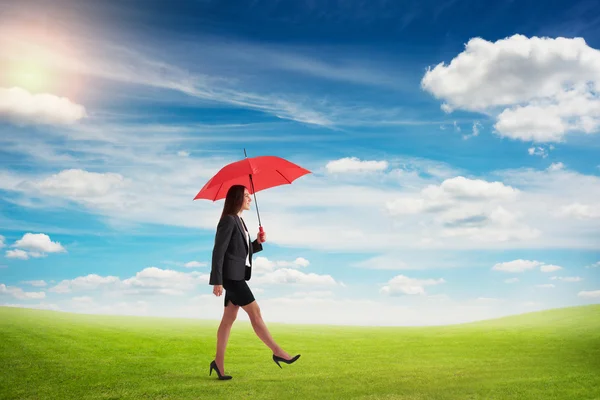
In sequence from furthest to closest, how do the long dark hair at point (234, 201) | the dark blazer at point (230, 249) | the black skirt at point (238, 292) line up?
the long dark hair at point (234, 201)
the black skirt at point (238, 292)
the dark blazer at point (230, 249)

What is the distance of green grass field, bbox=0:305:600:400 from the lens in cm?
811

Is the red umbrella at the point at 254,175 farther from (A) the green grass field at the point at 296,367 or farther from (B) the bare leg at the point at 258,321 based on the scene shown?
(A) the green grass field at the point at 296,367

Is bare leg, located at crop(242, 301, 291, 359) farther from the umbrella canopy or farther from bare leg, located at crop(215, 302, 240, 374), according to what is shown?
the umbrella canopy

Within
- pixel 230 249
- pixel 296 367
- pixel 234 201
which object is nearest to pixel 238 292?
pixel 230 249

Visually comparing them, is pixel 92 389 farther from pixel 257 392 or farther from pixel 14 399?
pixel 257 392

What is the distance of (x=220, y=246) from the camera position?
27.5 ft

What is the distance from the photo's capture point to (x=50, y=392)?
8.12 m

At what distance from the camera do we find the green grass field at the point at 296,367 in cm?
811

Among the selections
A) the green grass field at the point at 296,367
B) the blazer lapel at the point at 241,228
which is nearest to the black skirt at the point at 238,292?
the blazer lapel at the point at 241,228

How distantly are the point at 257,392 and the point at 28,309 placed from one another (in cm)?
1940

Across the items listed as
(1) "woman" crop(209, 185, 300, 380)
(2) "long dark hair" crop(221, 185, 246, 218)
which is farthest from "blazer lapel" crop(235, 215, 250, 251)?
(2) "long dark hair" crop(221, 185, 246, 218)

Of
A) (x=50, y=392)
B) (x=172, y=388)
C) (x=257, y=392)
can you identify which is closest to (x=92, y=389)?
(x=50, y=392)

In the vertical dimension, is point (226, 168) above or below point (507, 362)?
above

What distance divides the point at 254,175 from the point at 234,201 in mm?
828
